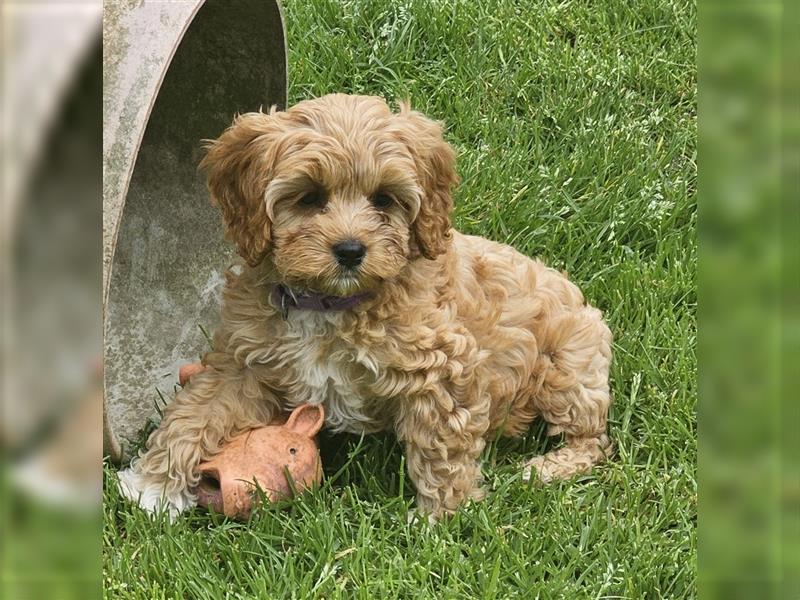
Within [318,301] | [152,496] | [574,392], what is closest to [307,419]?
[318,301]

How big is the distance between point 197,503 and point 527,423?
1.38 m

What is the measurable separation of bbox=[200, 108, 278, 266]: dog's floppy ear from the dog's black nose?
29 cm

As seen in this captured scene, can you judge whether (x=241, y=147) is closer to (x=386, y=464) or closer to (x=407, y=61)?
(x=386, y=464)

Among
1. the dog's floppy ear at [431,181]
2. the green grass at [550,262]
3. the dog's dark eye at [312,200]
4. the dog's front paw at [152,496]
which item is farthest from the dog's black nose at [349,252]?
the dog's front paw at [152,496]

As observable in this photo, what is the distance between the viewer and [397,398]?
360 centimetres

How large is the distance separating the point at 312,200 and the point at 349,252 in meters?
0.29

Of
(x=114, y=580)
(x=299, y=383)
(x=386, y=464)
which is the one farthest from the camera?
(x=386, y=464)

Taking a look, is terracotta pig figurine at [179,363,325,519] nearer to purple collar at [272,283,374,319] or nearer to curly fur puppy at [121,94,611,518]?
curly fur puppy at [121,94,611,518]

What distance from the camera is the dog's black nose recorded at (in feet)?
10.4

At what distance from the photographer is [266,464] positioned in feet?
11.7

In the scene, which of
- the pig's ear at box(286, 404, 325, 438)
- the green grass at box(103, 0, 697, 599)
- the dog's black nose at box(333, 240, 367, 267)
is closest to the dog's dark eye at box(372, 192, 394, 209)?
the dog's black nose at box(333, 240, 367, 267)

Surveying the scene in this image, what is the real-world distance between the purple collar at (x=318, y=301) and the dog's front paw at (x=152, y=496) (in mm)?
781

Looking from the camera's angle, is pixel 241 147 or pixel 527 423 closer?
pixel 241 147
